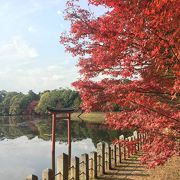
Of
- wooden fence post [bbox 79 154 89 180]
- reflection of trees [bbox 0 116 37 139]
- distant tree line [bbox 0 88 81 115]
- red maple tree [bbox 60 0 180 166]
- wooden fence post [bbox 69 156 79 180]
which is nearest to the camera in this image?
red maple tree [bbox 60 0 180 166]

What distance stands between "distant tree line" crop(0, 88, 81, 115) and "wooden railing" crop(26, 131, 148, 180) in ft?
243

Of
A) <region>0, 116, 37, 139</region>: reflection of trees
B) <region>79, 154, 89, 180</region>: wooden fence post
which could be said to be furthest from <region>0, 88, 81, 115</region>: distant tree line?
<region>79, 154, 89, 180</region>: wooden fence post

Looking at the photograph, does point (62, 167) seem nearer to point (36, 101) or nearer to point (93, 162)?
point (93, 162)

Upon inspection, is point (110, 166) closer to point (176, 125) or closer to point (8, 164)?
point (176, 125)

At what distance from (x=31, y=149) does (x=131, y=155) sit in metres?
20.6

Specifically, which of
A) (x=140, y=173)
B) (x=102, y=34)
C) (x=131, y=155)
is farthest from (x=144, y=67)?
(x=131, y=155)

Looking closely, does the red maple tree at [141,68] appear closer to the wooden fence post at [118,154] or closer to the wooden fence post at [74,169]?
the wooden fence post at [74,169]

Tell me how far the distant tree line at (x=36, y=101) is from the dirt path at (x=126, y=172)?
74.4 metres

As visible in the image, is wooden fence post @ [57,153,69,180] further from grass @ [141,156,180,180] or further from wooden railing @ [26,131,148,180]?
grass @ [141,156,180,180]

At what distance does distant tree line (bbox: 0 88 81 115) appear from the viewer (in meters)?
92.8

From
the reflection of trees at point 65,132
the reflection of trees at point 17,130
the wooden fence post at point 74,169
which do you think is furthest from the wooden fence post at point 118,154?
the reflection of trees at point 17,130

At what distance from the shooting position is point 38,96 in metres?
114

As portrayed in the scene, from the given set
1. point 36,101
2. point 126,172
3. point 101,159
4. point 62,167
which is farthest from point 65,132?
point 36,101

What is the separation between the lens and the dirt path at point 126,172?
11183 millimetres
